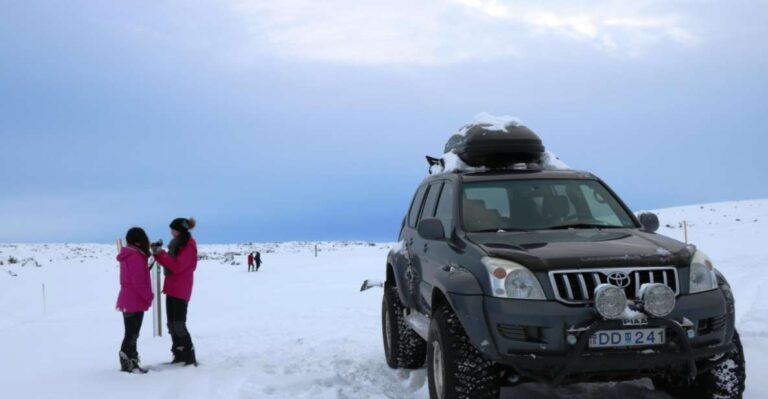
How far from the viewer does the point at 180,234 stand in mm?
7609

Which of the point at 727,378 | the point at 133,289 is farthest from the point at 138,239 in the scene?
the point at 727,378

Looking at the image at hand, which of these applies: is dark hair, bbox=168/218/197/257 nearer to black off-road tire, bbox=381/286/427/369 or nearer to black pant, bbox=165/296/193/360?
black pant, bbox=165/296/193/360

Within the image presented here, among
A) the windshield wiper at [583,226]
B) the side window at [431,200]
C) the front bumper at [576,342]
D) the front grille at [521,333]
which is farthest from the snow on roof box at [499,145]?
the front grille at [521,333]

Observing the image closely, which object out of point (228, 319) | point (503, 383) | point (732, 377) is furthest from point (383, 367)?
point (228, 319)

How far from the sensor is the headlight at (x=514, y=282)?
13.8ft

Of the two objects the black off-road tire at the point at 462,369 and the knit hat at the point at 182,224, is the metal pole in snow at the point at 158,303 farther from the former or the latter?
the black off-road tire at the point at 462,369

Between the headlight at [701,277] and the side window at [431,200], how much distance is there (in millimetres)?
2640

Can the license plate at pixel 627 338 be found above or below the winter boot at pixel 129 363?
above

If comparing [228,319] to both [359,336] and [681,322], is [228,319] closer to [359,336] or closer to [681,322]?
[359,336]

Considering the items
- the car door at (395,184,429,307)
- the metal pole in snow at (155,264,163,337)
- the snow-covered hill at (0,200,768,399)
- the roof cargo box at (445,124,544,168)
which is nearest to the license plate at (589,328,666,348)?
the snow-covered hill at (0,200,768,399)

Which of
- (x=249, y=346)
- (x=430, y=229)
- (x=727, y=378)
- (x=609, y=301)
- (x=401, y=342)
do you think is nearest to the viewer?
(x=609, y=301)

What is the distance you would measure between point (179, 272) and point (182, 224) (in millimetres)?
561

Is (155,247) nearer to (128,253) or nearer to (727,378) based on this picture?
(128,253)

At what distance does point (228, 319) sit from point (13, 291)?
36.1 ft
